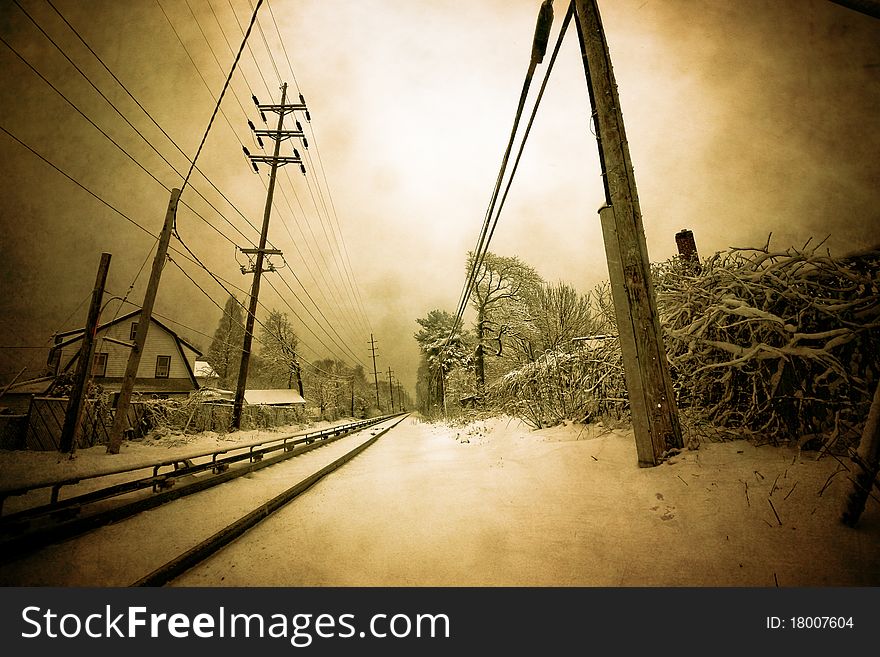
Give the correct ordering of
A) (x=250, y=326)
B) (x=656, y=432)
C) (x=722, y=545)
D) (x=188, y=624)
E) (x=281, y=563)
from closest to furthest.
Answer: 1. (x=188, y=624)
2. (x=722, y=545)
3. (x=281, y=563)
4. (x=656, y=432)
5. (x=250, y=326)

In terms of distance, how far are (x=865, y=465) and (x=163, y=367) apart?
34.1m

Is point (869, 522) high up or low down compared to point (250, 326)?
down

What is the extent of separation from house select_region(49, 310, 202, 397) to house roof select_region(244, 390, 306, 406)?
8072 mm

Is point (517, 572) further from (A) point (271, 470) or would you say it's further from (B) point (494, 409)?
(B) point (494, 409)

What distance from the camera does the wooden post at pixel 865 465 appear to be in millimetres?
1490

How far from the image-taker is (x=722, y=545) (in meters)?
1.72

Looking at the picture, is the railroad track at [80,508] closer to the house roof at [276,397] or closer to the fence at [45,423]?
the fence at [45,423]

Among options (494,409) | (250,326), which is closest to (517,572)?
(494,409)

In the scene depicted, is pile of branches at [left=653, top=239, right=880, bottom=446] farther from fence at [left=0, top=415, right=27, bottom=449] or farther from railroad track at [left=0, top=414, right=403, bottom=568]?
fence at [left=0, top=415, right=27, bottom=449]

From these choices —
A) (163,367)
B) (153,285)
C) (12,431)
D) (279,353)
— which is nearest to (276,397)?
(279,353)

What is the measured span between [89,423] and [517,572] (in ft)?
46.6

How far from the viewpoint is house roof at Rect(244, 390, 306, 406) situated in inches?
1306

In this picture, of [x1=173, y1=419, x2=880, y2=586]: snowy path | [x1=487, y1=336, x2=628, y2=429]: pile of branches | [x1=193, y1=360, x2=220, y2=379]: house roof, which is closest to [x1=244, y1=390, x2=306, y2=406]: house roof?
[x1=193, y1=360, x2=220, y2=379]: house roof

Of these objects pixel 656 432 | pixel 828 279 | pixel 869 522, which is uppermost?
pixel 828 279
